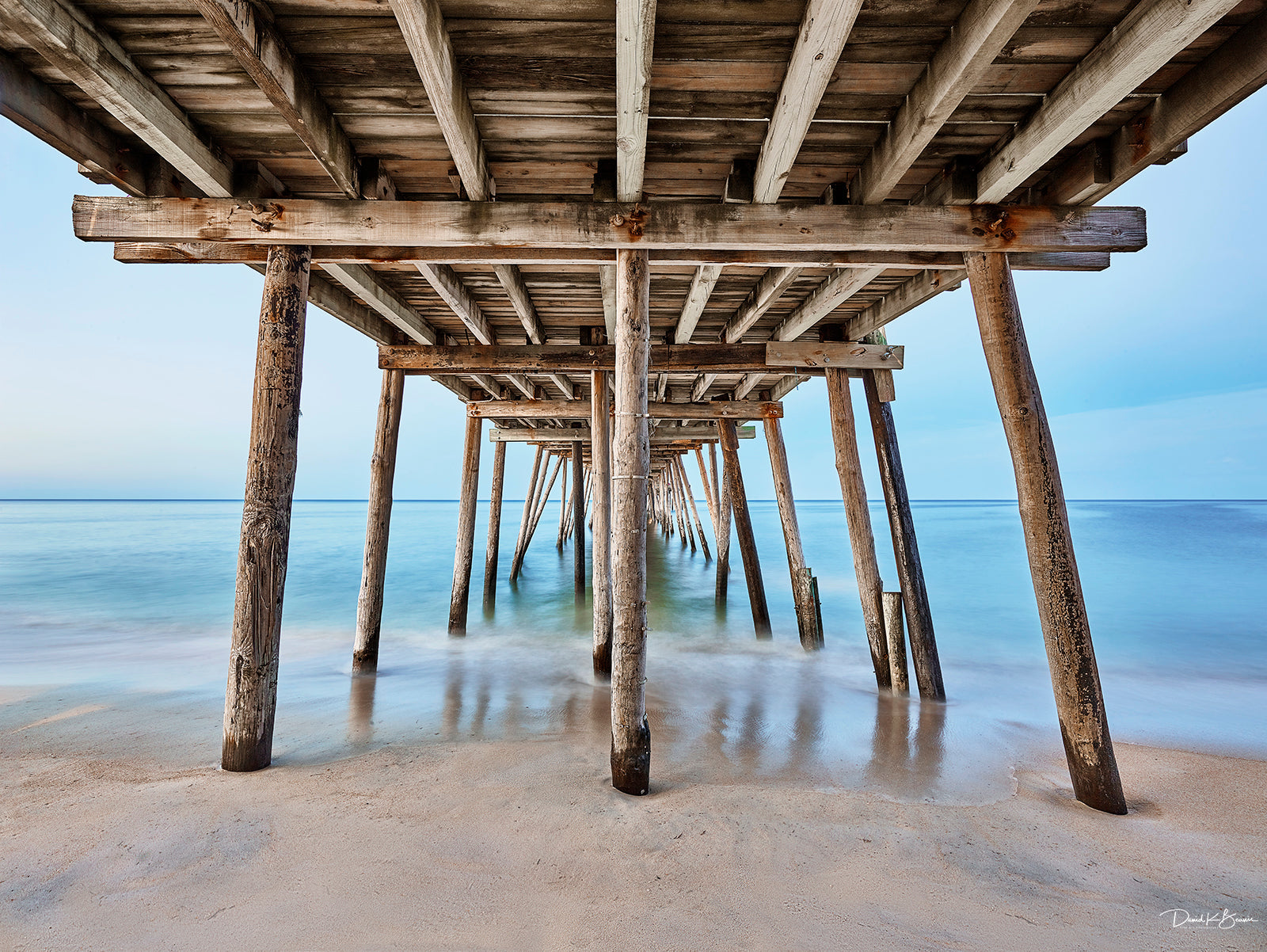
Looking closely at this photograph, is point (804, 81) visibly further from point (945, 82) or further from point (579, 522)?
point (579, 522)

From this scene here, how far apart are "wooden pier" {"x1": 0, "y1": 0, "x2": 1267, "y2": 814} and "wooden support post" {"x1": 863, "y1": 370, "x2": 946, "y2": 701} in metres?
1.37

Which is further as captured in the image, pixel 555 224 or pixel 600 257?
pixel 600 257

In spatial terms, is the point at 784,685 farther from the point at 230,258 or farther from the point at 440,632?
the point at 230,258

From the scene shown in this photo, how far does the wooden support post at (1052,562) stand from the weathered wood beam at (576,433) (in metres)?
7.63

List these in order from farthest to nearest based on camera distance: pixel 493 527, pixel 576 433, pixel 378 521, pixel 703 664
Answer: pixel 576 433, pixel 493 527, pixel 703 664, pixel 378 521

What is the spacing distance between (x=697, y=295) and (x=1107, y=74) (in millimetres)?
2369

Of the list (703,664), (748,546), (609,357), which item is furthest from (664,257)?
(748,546)

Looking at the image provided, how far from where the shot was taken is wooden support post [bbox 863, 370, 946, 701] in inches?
187

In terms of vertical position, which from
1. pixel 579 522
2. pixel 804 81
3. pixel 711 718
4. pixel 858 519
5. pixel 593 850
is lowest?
pixel 711 718

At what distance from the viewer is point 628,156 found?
252cm

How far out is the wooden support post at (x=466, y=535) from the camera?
7.68m

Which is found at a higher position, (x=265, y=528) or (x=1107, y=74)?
(x=1107, y=74)

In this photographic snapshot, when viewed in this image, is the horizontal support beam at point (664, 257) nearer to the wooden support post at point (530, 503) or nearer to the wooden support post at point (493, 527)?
the wooden support post at point (493, 527)

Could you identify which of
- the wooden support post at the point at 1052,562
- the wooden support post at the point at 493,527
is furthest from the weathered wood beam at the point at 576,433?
the wooden support post at the point at 1052,562
